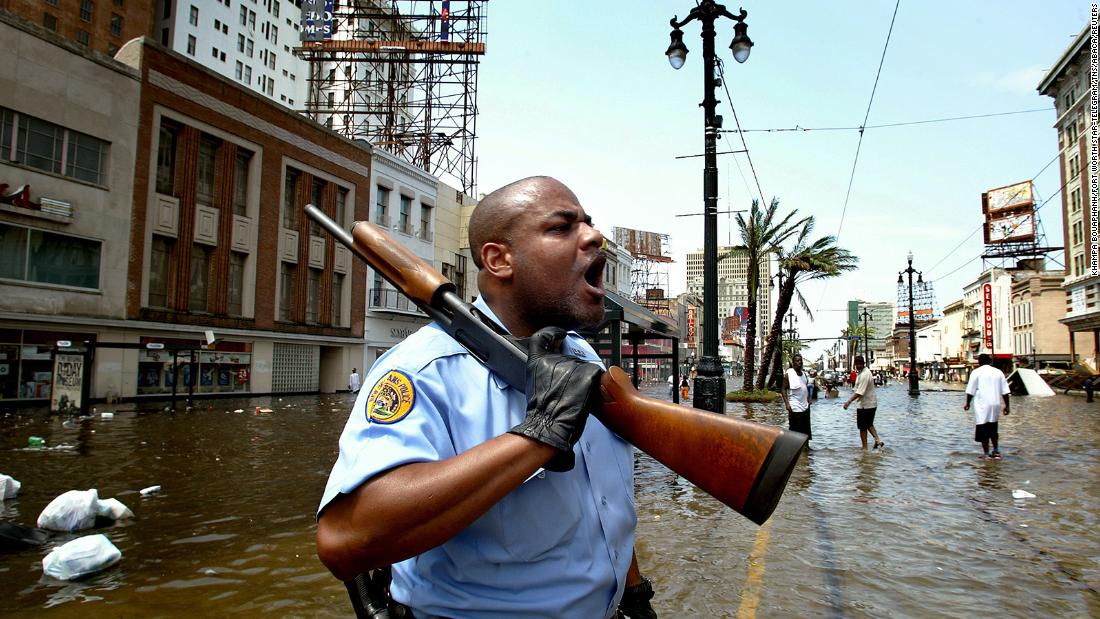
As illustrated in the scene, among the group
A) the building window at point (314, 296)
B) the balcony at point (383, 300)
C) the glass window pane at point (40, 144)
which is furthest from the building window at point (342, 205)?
the glass window pane at point (40, 144)

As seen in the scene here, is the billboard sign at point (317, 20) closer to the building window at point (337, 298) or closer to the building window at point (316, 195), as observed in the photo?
the building window at point (316, 195)

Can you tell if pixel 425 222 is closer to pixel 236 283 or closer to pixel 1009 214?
pixel 236 283

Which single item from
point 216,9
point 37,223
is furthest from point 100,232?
point 216,9

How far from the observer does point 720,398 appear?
9352 mm

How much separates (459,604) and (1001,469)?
10.9 m

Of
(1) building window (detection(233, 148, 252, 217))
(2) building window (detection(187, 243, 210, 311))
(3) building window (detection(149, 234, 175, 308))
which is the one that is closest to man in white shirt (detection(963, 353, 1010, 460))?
(3) building window (detection(149, 234, 175, 308))

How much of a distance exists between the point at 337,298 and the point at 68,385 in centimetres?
1606

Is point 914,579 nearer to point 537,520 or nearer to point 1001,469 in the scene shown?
point 537,520

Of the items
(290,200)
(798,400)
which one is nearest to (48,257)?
(290,200)

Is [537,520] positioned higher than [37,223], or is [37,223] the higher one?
[37,223]

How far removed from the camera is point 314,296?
30688 millimetres

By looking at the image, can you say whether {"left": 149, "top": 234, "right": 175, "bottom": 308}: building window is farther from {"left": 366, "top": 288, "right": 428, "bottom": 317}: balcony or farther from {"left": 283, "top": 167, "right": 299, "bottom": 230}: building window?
{"left": 366, "top": 288, "right": 428, "bottom": 317}: balcony

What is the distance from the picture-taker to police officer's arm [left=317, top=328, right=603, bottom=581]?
1.25m

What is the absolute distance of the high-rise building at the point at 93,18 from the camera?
4738cm
